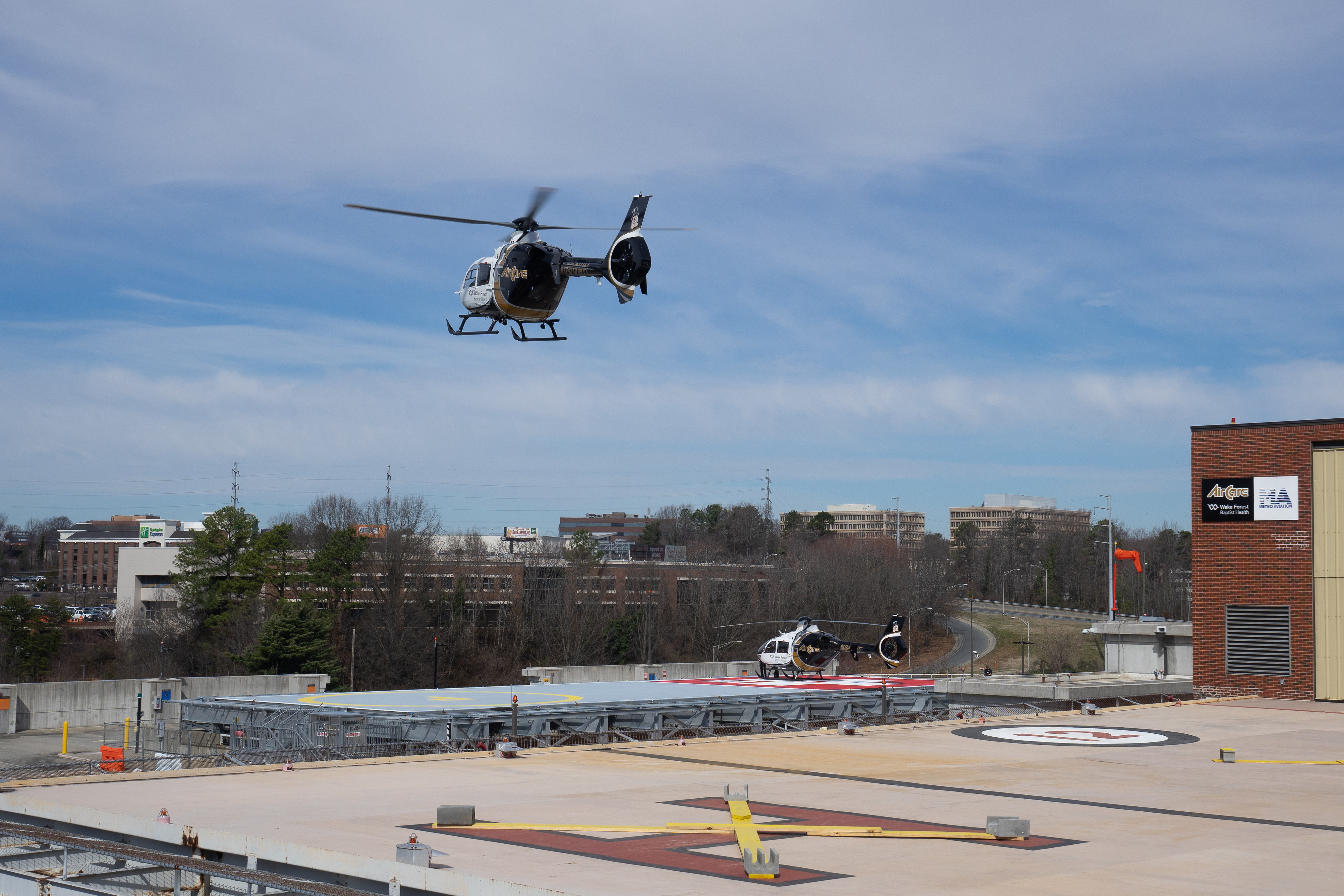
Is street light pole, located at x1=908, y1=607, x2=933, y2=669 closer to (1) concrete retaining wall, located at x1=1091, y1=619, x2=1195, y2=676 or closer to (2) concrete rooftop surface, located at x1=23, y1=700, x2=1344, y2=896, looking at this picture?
(1) concrete retaining wall, located at x1=1091, y1=619, x2=1195, y2=676

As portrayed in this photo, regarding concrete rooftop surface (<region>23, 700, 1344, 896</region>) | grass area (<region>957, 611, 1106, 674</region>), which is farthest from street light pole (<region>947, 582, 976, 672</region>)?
concrete rooftop surface (<region>23, 700, 1344, 896</region>)

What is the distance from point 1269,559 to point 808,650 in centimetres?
1573

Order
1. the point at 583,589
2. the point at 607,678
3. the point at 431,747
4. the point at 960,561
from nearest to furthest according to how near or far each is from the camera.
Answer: the point at 431,747 < the point at 607,678 < the point at 583,589 < the point at 960,561

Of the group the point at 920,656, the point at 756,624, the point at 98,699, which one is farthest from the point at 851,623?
the point at 920,656

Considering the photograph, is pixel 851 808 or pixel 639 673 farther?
pixel 639 673

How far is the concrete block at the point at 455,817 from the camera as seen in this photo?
1477cm

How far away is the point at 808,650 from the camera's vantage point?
1687 inches

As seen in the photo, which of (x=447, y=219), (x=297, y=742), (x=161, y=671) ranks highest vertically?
(x=447, y=219)

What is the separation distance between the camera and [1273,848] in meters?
14.1

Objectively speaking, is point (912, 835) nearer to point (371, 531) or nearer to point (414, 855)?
point (414, 855)

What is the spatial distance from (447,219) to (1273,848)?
2081cm

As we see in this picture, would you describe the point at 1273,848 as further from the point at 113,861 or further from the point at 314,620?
the point at 314,620

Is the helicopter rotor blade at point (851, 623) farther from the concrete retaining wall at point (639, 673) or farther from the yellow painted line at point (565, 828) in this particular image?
the yellow painted line at point (565, 828)

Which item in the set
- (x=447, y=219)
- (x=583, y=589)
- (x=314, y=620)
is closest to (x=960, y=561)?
(x=583, y=589)
